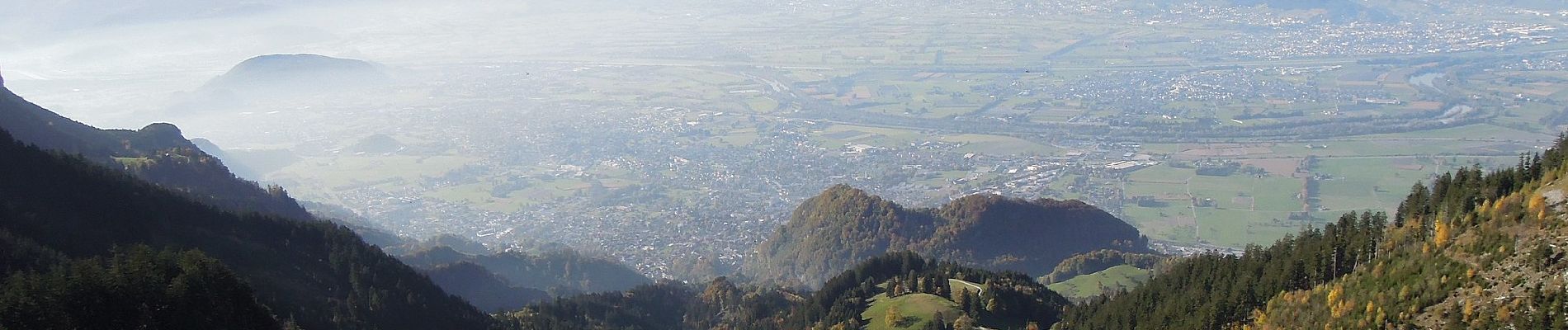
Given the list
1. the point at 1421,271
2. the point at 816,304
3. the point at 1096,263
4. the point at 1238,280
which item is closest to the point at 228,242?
the point at 816,304

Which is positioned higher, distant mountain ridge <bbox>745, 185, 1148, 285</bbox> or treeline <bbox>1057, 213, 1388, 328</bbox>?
treeline <bbox>1057, 213, 1388, 328</bbox>

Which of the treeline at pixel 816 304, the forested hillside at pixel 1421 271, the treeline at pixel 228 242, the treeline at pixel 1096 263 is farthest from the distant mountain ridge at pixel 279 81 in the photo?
the forested hillside at pixel 1421 271

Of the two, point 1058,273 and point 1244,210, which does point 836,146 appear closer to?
point 1244,210

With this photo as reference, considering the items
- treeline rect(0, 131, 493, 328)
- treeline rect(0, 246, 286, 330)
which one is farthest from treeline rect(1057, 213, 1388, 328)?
treeline rect(0, 131, 493, 328)

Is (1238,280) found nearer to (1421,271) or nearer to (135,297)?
(1421,271)

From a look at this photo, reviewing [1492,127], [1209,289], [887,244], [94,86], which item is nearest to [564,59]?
[94,86]

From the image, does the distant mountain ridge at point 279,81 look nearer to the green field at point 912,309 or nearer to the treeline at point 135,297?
the green field at point 912,309

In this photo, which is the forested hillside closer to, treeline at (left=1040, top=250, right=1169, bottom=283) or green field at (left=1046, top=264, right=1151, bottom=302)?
green field at (left=1046, top=264, right=1151, bottom=302)

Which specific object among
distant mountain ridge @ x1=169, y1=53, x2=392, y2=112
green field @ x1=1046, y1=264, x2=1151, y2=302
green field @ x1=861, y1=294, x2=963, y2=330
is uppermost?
distant mountain ridge @ x1=169, y1=53, x2=392, y2=112
